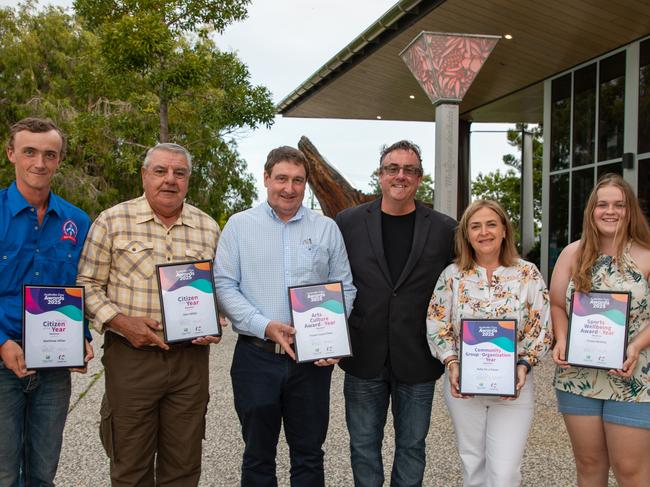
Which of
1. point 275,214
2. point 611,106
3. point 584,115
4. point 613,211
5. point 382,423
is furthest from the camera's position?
point 584,115

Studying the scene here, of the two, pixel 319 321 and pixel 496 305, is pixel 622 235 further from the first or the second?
pixel 319 321

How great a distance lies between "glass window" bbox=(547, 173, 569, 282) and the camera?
44.8ft

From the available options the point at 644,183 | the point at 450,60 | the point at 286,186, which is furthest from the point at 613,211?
the point at 644,183

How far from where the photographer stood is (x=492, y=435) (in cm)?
286

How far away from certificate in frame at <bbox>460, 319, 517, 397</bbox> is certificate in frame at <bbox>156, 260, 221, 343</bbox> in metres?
1.22

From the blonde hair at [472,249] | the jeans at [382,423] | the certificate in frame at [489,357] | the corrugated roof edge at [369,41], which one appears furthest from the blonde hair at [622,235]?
the corrugated roof edge at [369,41]

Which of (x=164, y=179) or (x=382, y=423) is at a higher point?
(x=164, y=179)

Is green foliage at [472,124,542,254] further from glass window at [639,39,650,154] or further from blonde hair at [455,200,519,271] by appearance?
blonde hair at [455,200,519,271]

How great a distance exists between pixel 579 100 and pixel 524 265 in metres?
11.7

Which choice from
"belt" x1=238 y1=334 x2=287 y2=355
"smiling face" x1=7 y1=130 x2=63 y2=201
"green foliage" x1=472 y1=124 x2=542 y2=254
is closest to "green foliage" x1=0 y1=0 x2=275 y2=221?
"smiling face" x1=7 y1=130 x2=63 y2=201

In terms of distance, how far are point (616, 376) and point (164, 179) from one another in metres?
2.41

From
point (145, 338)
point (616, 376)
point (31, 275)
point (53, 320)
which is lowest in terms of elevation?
point (616, 376)

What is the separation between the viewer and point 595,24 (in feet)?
33.9

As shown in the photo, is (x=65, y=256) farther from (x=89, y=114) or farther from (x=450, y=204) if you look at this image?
(x=89, y=114)
